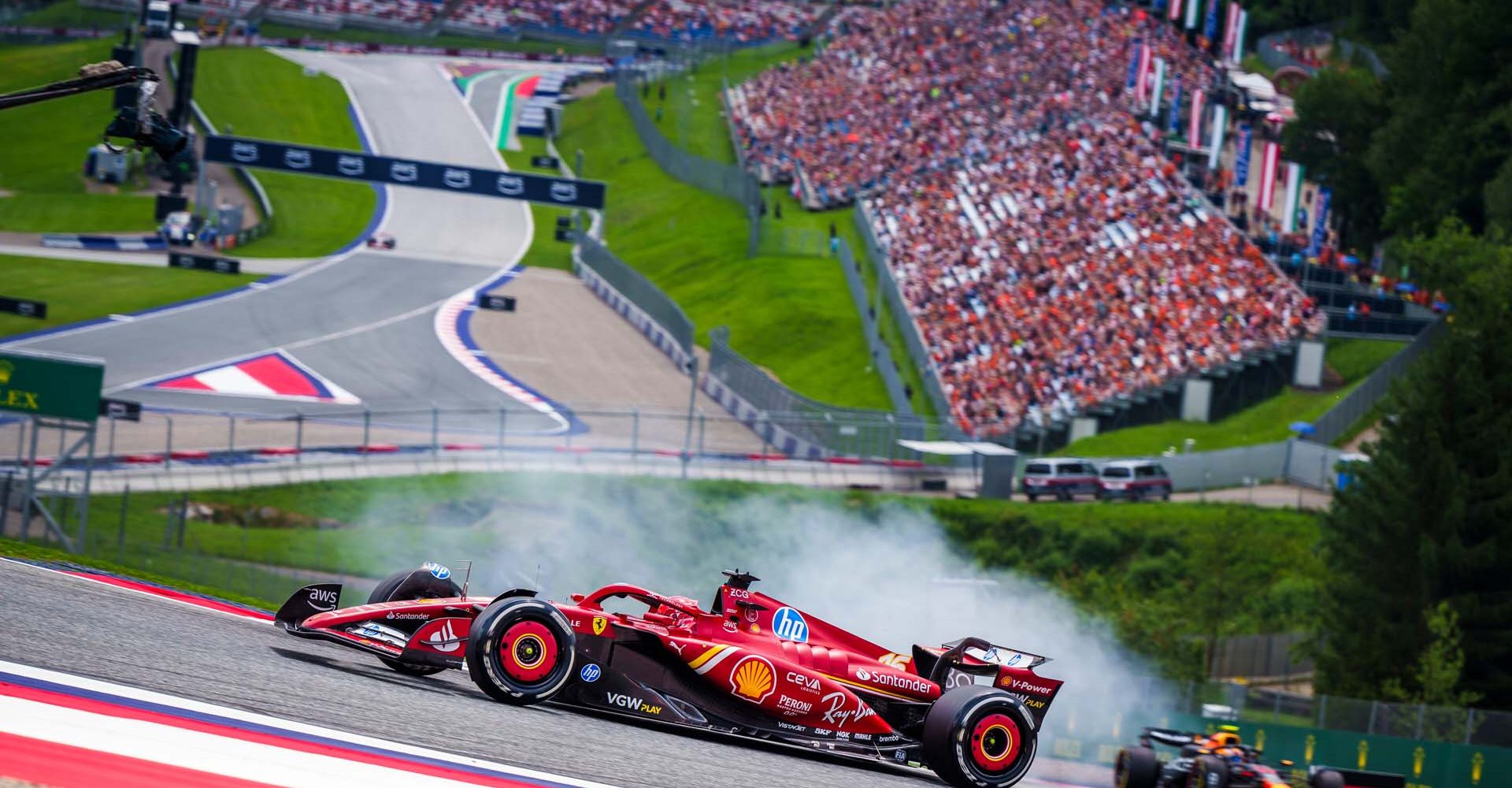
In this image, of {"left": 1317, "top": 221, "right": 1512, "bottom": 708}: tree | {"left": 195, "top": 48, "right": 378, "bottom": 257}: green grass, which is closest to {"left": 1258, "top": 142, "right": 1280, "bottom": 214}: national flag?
{"left": 1317, "top": 221, "right": 1512, "bottom": 708}: tree

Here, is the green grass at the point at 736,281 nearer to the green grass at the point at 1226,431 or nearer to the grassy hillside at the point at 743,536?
the green grass at the point at 1226,431

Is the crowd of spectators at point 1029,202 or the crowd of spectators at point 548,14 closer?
the crowd of spectators at point 1029,202

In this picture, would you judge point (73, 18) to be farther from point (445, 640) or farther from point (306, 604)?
point (445, 640)

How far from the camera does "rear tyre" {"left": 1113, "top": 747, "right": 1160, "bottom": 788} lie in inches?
634

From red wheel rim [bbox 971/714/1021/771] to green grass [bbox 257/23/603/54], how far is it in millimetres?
97590

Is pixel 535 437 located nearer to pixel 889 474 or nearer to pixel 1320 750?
pixel 889 474

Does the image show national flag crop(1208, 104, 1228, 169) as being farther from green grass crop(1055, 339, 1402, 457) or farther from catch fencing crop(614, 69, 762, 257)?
catch fencing crop(614, 69, 762, 257)

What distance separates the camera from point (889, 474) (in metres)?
40.4

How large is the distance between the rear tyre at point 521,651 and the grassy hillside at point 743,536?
58.4 feet

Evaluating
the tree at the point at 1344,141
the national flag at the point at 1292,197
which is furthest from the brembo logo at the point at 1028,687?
the tree at the point at 1344,141

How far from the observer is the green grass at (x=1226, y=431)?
44.2m

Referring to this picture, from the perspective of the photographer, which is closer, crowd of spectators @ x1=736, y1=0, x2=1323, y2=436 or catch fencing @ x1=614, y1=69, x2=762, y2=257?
crowd of spectators @ x1=736, y1=0, x2=1323, y2=436


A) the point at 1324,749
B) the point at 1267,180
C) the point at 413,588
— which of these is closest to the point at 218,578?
the point at 413,588

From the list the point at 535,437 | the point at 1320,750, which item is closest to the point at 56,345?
the point at 535,437
